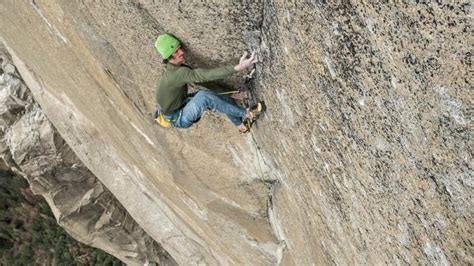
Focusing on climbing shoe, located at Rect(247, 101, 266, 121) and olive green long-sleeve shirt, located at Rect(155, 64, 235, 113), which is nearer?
olive green long-sleeve shirt, located at Rect(155, 64, 235, 113)

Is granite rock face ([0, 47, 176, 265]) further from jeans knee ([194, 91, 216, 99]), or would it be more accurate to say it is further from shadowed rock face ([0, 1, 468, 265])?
jeans knee ([194, 91, 216, 99])

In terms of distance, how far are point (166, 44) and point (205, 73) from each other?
479 mm

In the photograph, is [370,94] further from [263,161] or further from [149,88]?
[149,88]

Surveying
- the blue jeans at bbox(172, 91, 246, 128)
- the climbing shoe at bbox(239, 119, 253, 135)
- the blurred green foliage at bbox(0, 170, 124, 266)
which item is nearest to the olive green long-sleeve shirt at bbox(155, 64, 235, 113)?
the blue jeans at bbox(172, 91, 246, 128)

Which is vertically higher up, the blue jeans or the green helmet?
the green helmet

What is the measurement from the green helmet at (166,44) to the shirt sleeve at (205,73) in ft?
0.86

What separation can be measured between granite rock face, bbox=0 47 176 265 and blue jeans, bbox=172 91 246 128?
7.57 meters

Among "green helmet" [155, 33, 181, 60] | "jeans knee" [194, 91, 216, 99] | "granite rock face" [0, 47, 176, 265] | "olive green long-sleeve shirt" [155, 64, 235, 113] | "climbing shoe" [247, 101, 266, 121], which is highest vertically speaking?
"green helmet" [155, 33, 181, 60]

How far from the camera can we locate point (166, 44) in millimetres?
5496

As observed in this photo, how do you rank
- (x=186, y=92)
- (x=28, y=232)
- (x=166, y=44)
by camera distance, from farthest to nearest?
(x=28, y=232), (x=186, y=92), (x=166, y=44)

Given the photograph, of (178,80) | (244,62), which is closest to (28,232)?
(178,80)

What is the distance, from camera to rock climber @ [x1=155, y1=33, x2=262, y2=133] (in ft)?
18.0

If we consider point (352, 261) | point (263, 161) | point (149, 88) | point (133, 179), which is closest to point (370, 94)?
point (352, 261)

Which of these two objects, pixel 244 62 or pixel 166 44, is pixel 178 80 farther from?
pixel 244 62
